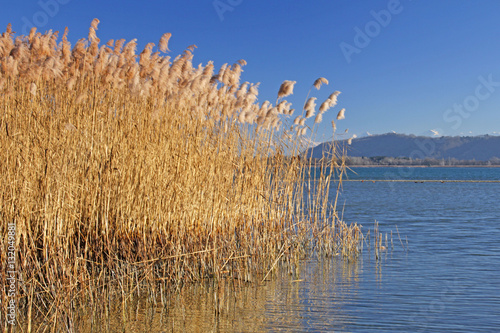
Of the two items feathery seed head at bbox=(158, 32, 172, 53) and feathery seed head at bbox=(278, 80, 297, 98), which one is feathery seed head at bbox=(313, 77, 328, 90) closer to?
feathery seed head at bbox=(278, 80, 297, 98)

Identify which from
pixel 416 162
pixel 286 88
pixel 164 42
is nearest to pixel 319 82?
pixel 286 88

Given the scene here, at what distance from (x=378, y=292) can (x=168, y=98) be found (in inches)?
163

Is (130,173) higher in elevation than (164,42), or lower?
lower

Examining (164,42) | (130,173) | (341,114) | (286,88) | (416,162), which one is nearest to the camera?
(130,173)

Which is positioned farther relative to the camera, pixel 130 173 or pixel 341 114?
→ pixel 341 114

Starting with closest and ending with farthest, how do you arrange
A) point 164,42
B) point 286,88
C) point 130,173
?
point 130,173
point 164,42
point 286,88

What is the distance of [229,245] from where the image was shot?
6.82 m

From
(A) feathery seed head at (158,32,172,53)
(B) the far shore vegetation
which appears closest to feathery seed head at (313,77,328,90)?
(A) feathery seed head at (158,32,172,53)

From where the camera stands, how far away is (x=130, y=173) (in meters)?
6.33

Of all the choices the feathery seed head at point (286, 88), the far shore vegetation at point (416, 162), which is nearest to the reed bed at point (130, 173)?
the feathery seed head at point (286, 88)

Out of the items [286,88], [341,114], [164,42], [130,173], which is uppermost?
[164,42]

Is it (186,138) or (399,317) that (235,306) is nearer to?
(399,317)

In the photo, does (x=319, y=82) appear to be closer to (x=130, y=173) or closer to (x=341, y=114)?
(x=341, y=114)

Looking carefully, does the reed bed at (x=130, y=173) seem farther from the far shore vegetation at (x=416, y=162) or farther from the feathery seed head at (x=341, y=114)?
the far shore vegetation at (x=416, y=162)
